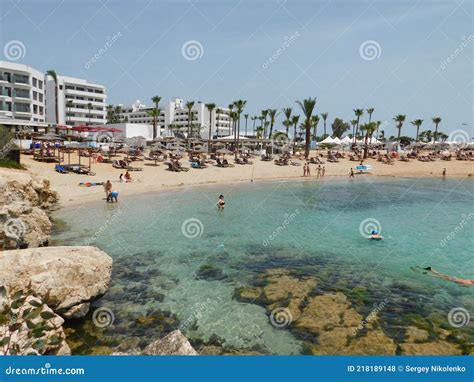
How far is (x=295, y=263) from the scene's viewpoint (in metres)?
14.1

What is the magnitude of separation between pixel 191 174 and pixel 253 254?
86.1 feet

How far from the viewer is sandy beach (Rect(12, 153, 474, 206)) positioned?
28.6m

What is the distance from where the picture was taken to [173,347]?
6.02 meters

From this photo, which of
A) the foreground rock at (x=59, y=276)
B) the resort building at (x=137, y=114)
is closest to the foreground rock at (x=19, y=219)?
the foreground rock at (x=59, y=276)

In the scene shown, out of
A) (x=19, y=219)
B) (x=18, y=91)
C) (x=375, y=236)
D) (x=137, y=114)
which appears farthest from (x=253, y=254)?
(x=137, y=114)

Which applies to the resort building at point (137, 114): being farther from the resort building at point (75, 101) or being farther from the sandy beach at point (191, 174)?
the sandy beach at point (191, 174)

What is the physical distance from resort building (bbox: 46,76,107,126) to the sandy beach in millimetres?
53769

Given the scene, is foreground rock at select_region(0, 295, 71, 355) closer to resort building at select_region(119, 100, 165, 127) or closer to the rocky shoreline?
the rocky shoreline

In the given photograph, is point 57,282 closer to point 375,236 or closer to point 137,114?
point 375,236

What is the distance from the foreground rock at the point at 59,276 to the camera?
7883 mm

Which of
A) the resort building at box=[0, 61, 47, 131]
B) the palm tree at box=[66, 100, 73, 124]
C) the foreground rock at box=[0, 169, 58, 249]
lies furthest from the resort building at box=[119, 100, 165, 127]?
the foreground rock at box=[0, 169, 58, 249]

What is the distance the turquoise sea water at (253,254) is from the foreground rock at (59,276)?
1054 mm

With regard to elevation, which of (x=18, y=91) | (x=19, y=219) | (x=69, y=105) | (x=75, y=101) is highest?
(x=75, y=101)

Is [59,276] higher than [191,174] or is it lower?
lower
